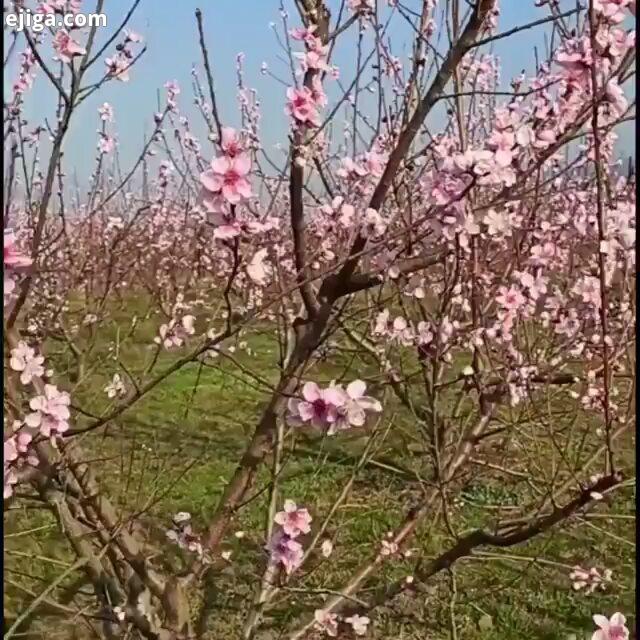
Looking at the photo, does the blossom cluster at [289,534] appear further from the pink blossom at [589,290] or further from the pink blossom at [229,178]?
the pink blossom at [589,290]

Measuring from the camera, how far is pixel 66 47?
2.18 m

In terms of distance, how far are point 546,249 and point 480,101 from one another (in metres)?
1.54

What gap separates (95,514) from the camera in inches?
89.0

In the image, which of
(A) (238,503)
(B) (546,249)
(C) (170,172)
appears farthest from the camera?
(C) (170,172)

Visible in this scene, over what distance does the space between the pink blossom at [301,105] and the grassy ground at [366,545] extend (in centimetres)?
106

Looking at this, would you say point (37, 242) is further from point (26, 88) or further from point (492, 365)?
point (492, 365)

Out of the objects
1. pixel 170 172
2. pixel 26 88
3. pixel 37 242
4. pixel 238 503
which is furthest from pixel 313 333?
pixel 170 172

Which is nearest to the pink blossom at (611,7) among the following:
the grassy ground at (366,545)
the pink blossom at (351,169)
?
the pink blossom at (351,169)

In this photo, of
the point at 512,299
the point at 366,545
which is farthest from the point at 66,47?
the point at 366,545

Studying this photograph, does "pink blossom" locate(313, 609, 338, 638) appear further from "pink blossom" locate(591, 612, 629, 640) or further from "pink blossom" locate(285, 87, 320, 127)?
"pink blossom" locate(285, 87, 320, 127)

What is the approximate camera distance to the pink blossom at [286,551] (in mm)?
2162

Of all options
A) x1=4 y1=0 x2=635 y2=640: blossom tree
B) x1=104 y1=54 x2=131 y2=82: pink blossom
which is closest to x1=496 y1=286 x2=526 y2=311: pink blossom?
x1=4 y1=0 x2=635 y2=640: blossom tree

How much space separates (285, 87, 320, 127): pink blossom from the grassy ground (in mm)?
1062

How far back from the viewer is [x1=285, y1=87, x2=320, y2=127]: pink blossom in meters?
1.78
